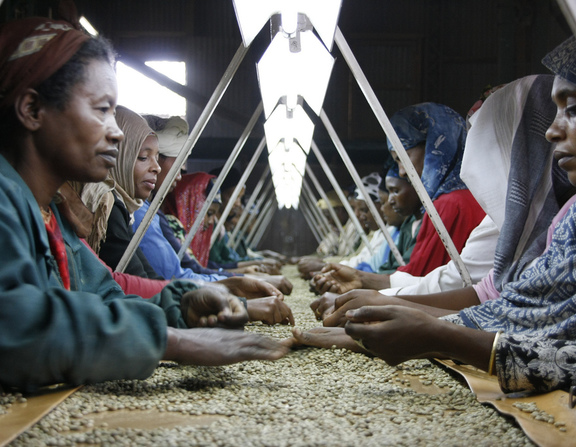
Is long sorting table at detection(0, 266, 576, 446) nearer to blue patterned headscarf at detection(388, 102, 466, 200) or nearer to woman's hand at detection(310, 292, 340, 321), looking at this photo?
woman's hand at detection(310, 292, 340, 321)

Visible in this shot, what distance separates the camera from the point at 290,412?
4.40ft

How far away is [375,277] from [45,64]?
2.55 meters

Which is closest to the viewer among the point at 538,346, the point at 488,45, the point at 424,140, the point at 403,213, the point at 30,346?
the point at 30,346

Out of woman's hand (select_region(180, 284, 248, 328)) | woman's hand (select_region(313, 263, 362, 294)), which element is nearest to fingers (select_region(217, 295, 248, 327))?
woman's hand (select_region(180, 284, 248, 328))

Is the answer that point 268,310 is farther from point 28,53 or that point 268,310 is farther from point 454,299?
point 28,53

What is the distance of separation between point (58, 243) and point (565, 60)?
1492mm

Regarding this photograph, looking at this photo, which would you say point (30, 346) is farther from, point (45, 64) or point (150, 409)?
point (45, 64)

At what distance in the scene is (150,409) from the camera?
134 centimetres

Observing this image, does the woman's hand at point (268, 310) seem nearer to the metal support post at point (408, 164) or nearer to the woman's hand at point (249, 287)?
the woman's hand at point (249, 287)

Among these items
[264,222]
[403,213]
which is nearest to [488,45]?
[264,222]

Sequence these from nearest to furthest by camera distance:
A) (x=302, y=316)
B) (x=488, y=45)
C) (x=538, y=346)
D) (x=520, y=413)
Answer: (x=520, y=413) < (x=538, y=346) < (x=302, y=316) < (x=488, y=45)

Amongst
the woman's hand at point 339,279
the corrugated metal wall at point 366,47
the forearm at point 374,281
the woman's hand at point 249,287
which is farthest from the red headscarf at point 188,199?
the corrugated metal wall at point 366,47

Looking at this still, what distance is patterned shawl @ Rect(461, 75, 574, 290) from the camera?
1952mm

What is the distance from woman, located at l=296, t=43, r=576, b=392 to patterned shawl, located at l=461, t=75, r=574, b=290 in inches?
9.8
